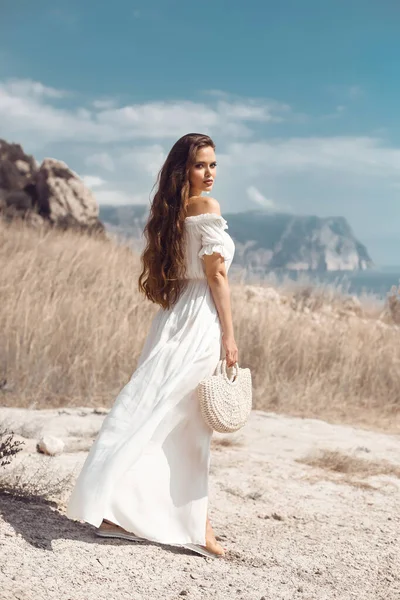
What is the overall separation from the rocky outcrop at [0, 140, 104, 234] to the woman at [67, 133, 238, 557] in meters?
14.4

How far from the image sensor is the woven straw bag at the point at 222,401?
3.88 metres

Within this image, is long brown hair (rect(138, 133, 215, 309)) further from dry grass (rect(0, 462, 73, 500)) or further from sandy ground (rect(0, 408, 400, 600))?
dry grass (rect(0, 462, 73, 500))

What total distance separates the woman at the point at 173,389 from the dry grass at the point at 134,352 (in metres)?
4.47

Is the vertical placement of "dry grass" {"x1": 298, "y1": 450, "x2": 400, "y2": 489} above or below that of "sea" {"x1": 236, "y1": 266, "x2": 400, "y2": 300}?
below

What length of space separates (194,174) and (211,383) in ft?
3.59

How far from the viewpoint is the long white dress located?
386 cm

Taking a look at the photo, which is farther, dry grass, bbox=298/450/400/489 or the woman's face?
dry grass, bbox=298/450/400/489

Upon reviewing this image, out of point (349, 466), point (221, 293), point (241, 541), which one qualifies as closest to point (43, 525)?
point (241, 541)

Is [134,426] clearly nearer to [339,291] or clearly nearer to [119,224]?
[339,291]

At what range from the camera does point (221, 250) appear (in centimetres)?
400

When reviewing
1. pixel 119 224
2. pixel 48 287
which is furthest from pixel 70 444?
pixel 119 224

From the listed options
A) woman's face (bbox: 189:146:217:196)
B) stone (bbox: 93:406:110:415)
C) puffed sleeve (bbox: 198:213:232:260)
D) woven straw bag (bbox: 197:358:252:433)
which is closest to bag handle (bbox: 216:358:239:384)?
woven straw bag (bbox: 197:358:252:433)

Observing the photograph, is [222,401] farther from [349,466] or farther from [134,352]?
[134,352]

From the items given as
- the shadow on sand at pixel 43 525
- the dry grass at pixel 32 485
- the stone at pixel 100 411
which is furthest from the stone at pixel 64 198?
the shadow on sand at pixel 43 525
